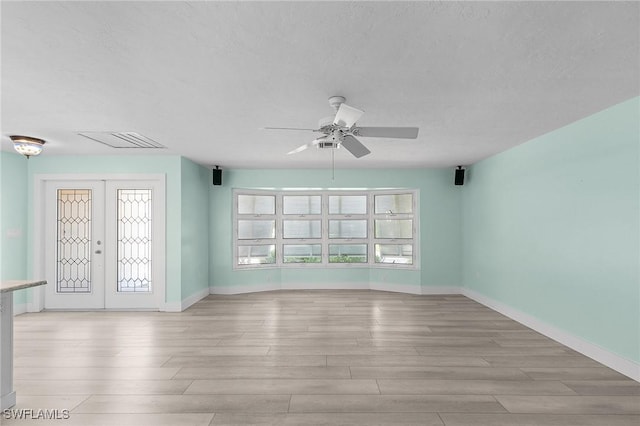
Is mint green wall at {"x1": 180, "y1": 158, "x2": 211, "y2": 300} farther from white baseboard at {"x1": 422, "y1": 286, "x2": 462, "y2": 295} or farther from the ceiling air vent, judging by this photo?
white baseboard at {"x1": 422, "y1": 286, "x2": 462, "y2": 295}

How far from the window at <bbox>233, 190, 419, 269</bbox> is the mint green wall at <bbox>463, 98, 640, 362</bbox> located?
6.49ft

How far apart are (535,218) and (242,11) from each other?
4.14 m

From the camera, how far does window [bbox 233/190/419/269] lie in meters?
6.98

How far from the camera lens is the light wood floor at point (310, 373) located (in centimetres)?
245

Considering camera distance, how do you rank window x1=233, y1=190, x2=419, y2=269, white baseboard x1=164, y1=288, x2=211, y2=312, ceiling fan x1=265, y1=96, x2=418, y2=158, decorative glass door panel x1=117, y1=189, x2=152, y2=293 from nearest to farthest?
ceiling fan x1=265, y1=96, x2=418, y2=158 < white baseboard x1=164, y1=288, x2=211, y2=312 < decorative glass door panel x1=117, y1=189, x2=152, y2=293 < window x1=233, y1=190, x2=419, y2=269

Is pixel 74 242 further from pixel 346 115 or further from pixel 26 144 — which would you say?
pixel 346 115

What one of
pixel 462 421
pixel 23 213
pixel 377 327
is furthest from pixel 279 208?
pixel 462 421

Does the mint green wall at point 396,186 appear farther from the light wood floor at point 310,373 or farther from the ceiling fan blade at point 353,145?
the ceiling fan blade at point 353,145

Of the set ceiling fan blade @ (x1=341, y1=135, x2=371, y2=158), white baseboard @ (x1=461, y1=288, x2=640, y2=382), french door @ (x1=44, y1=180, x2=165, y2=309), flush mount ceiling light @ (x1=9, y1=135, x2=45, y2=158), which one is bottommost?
white baseboard @ (x1=461, y1=288, x2=640, y2=382)

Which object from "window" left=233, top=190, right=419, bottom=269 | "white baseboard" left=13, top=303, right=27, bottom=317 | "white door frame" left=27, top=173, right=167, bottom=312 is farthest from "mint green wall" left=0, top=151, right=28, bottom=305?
"window" left=233, top=190, right=419, bottom=269

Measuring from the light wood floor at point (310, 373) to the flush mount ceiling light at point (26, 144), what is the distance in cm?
214

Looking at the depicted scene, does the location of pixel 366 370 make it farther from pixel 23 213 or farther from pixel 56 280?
pixel 23 213

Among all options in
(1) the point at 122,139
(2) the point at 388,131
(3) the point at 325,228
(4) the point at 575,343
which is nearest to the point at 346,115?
(2) the point at 388,131

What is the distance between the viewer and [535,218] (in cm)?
437
